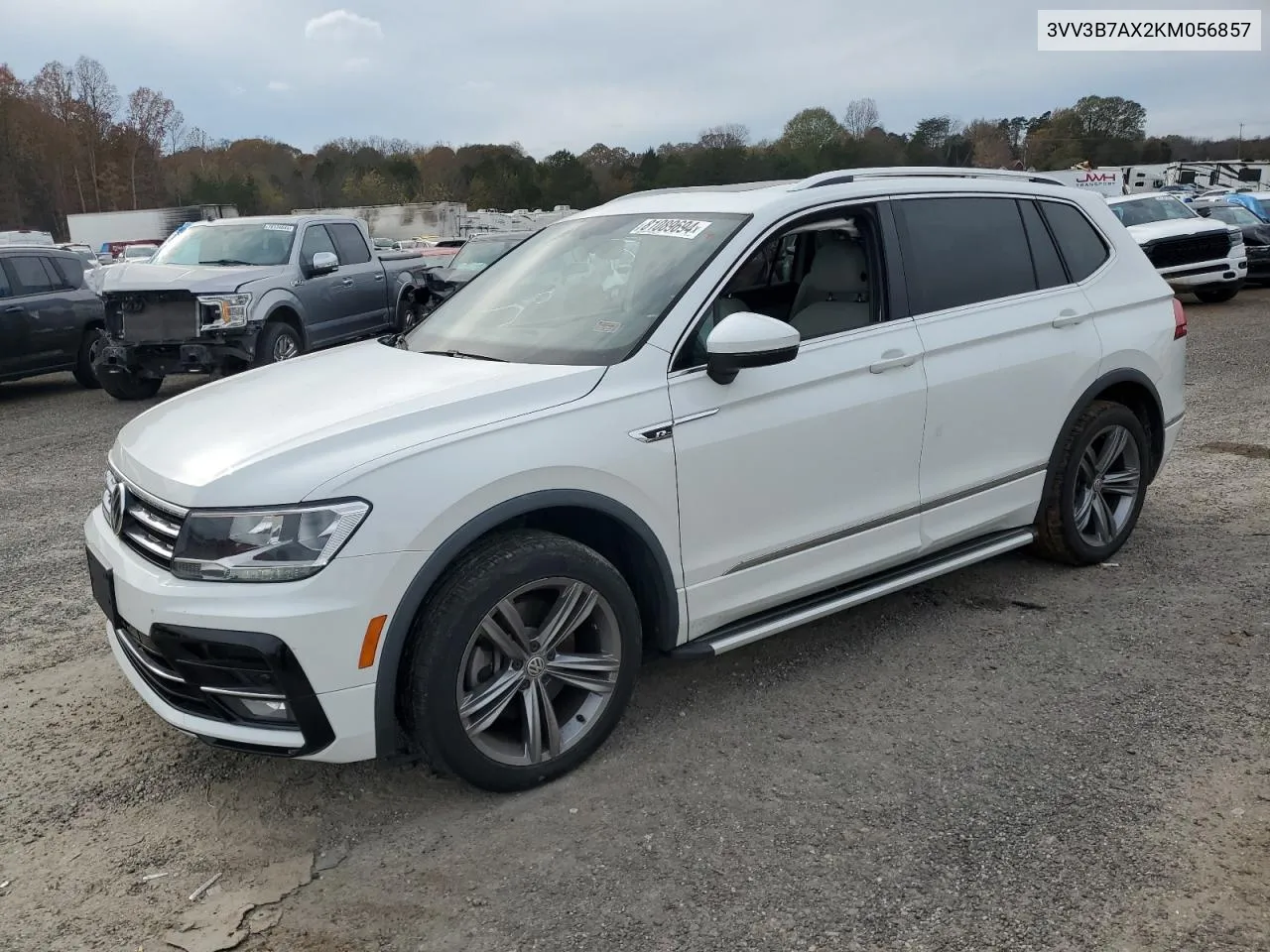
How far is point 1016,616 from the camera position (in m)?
4.46

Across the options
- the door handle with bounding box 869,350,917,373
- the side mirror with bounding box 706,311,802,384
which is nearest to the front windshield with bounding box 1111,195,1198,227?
the door handle with bounding box 869,350,917,373

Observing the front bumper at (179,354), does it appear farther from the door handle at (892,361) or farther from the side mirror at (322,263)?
the door handle at (892,361)

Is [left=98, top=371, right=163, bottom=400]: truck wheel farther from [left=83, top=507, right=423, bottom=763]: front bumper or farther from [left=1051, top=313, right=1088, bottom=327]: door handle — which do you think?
[left=1051, top=313, right=1088, bottom=327]: door handle

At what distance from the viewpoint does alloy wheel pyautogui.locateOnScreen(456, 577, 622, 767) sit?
3064 millimetres

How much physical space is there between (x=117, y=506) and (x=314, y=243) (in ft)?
28.9

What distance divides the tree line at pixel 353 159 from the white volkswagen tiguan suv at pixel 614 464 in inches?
2220

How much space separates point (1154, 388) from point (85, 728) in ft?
16.0

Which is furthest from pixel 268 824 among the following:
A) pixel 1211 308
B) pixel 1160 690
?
pixel 1211 308

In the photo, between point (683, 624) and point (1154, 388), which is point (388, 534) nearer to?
point (683, 624)

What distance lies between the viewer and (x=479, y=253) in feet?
49.0

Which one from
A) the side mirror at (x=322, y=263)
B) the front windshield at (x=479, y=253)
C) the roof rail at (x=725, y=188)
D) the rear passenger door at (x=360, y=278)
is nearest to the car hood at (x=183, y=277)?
the side mirror at (x=322, y=263)

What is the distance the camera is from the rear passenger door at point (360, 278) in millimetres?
11945

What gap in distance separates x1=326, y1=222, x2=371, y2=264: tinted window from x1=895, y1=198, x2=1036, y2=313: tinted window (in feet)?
29.8

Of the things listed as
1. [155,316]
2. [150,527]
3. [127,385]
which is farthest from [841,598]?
[127,385]
